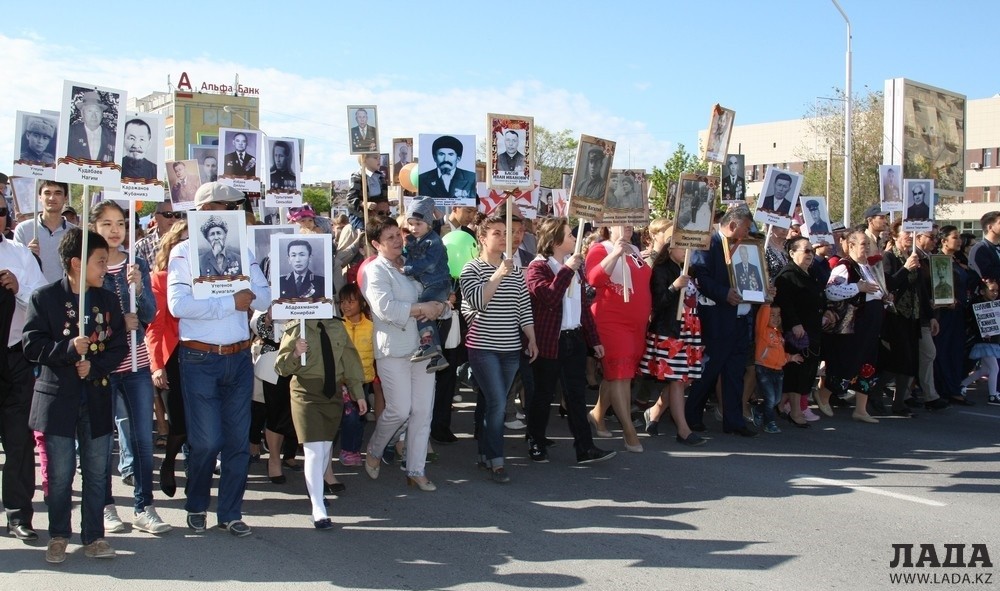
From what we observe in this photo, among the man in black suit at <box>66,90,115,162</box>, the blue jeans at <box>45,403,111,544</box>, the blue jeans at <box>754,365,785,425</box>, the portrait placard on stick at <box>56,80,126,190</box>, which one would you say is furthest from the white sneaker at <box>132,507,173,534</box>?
the blue jeans at <box>754,365,785,425</box>

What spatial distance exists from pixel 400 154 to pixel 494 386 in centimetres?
686

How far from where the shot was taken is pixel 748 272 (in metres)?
9.59

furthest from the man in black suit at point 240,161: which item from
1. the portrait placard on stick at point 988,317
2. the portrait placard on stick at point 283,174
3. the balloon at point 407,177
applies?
the portrait placard on stick at point 988,317

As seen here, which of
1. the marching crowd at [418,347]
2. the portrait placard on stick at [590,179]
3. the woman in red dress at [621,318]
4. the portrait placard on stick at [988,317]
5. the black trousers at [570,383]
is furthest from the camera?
the portrait placard on stick at [988,317]

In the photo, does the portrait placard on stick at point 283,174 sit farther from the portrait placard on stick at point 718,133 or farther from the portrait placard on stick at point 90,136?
the portrait placard on stick at point 718,133

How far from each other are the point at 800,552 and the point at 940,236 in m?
8.53

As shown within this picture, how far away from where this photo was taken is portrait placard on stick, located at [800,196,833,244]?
A: 1167cm

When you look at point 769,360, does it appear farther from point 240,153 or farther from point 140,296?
point 140,296

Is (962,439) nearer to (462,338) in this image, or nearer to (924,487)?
(924,487)

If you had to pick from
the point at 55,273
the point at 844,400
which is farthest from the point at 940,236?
the point at 55,273

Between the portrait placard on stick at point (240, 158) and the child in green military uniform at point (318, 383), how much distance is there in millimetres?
3930

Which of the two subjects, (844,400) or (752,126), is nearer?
(844,400)

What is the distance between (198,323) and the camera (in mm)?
6129

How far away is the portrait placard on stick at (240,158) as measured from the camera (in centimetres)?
1025
